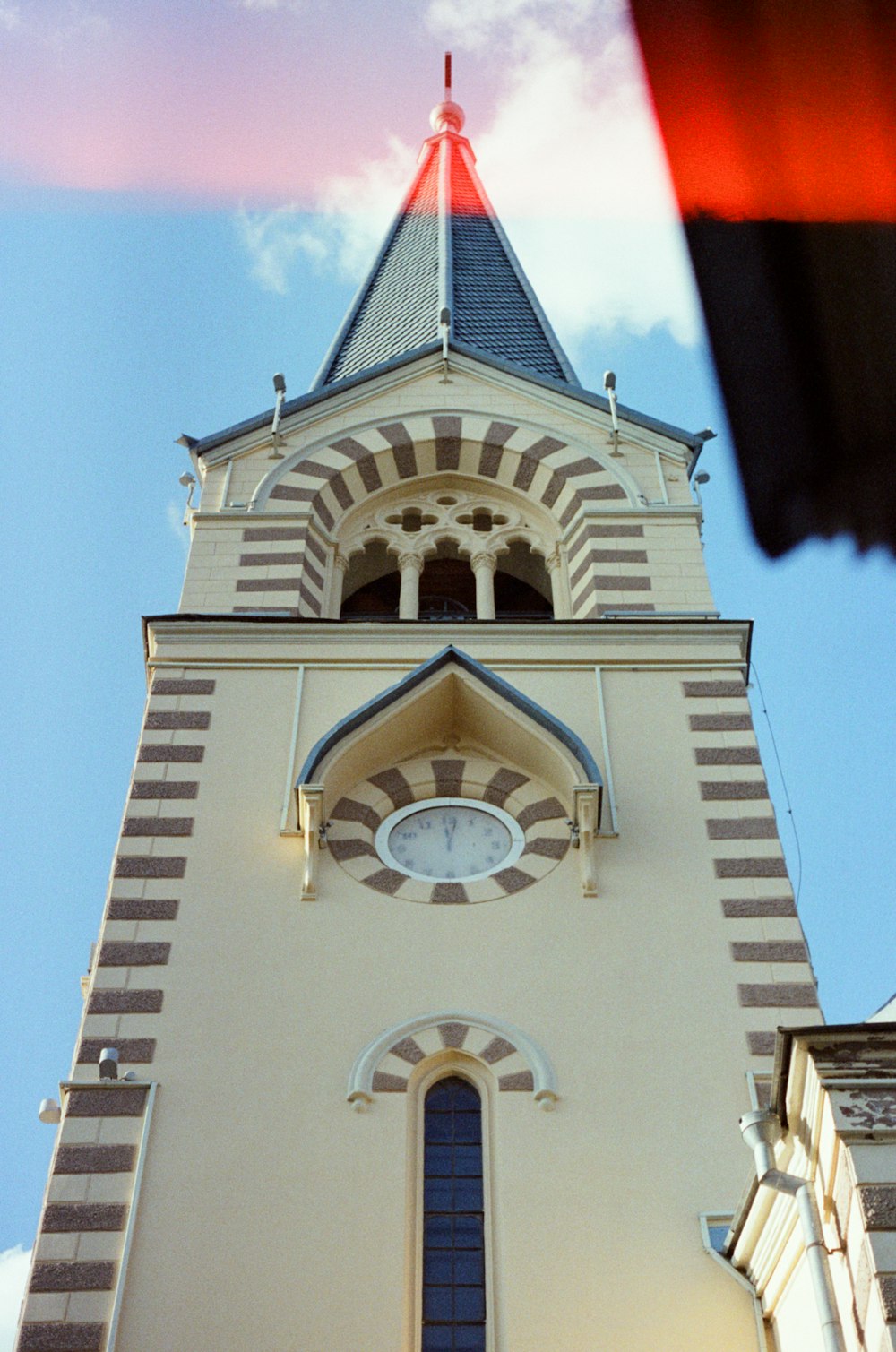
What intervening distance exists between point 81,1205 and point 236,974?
7.19ft

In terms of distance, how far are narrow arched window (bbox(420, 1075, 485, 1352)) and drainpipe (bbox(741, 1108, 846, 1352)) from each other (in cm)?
278

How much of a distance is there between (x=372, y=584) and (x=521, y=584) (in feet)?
5.47

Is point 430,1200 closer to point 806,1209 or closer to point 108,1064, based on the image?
point 108,1064

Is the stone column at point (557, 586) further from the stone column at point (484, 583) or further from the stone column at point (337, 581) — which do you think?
the stone column at point (337, 581)

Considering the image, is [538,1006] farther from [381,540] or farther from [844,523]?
[381,540]

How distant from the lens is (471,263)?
2673cm

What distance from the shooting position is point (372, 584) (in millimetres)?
20078

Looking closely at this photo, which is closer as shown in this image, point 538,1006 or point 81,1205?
point 81,1205

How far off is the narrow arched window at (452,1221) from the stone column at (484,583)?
6.57 metres

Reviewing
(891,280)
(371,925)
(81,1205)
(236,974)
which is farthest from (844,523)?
(81,1205)

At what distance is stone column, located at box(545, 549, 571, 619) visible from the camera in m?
18.2

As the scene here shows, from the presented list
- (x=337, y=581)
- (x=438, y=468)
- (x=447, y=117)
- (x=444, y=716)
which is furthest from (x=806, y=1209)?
(x=447, y=117)

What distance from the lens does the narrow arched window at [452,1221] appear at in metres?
11.1

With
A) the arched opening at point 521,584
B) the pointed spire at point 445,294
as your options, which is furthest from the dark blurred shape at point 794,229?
the pointed spire at point 445,294
